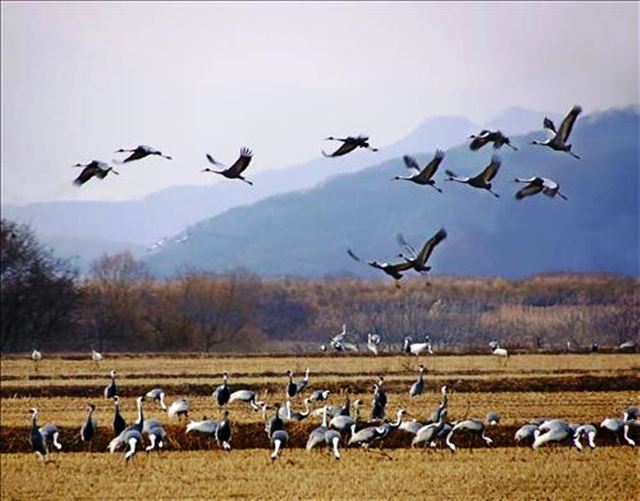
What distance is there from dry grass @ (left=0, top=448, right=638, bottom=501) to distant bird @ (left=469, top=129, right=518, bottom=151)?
210 centimetres

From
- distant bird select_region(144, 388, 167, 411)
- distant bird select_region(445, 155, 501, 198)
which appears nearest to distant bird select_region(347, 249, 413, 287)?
distant bird select_region(445, 155, 501, 198)

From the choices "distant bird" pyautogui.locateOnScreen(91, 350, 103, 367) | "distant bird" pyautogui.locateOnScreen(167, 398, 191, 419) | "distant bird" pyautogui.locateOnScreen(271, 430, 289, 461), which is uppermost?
"distant bird" pyautogui.locateOnScreen(91, 350, 103, 367)

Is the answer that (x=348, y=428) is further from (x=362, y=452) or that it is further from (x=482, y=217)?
(x=482, y=217)

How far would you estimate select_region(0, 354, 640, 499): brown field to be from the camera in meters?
8.33

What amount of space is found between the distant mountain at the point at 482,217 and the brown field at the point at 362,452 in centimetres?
109

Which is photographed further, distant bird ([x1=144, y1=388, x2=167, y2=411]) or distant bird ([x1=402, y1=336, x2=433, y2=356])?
distant bird ([x1=144, y1=388, x2=167, y2=411])

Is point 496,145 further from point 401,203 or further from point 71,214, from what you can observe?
point 71,214

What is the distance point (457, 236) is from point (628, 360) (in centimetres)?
183

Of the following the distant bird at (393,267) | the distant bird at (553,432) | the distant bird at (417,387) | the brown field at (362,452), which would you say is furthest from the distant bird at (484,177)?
the distant bird at (417,387)

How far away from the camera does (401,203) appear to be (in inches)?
367

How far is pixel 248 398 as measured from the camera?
33.6 ft

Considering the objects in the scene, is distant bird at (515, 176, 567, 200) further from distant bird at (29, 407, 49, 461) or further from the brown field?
distant bird at (29, 407, 49, 461)

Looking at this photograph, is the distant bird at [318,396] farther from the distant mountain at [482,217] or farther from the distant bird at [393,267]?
the distant bird at [393,267]

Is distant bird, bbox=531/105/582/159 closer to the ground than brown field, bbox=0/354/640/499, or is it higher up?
higher up
